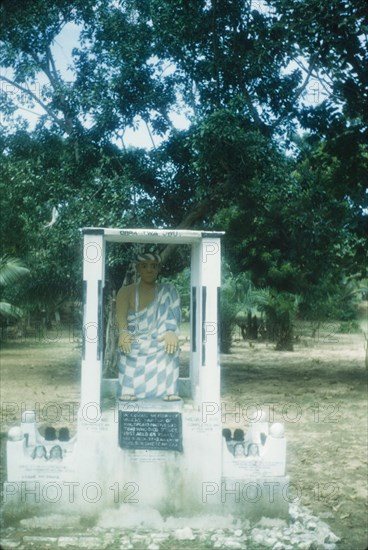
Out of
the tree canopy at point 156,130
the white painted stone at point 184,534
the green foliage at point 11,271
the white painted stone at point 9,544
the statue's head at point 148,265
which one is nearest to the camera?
the white painted stone at point 9,544

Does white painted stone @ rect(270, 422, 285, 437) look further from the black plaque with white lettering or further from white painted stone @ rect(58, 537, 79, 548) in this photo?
white painted stone @ rect(58, 537, 79, 548)

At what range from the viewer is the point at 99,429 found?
5.65 meters

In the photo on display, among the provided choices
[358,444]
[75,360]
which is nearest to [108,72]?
[358,444]

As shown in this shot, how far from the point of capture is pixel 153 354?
6.27 metres

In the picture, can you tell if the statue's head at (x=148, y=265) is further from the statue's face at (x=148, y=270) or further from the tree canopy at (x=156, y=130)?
the tree canopy at (x=156, y=130)

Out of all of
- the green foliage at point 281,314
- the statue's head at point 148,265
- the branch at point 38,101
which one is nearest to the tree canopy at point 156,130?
the branch at point 38,101

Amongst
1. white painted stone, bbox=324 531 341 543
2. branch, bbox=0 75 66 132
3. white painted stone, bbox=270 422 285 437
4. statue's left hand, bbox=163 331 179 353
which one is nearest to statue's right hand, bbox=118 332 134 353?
statue's left hand, bbox=163 331 179 353

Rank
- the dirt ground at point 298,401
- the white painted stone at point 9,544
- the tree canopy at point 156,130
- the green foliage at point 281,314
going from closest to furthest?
the white painted stone at point 9,544
the dirt ground at point 298,401
the tree canopy at point 156,130
the green foliage at point 281,314

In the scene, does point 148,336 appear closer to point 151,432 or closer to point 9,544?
point 151,432

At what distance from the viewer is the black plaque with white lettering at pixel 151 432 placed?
5625mm

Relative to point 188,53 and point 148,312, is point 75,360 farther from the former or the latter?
point 148,312

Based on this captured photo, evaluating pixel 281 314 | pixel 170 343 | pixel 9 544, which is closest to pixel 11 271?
pixel 281 314

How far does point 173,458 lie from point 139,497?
46cm

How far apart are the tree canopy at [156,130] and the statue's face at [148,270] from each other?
13.6 ft
